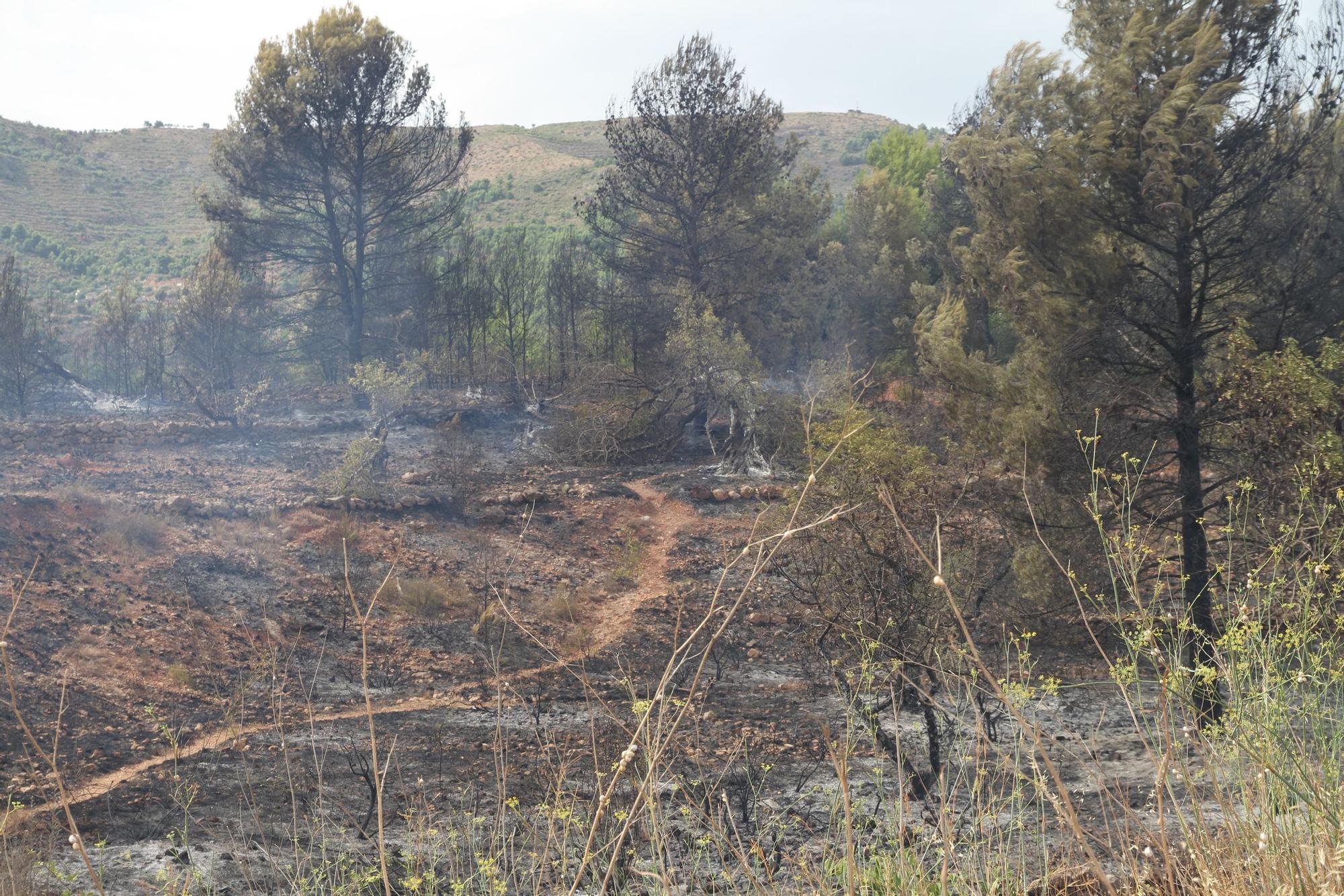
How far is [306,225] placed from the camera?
2712 cm

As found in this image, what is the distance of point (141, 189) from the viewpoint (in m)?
50.9

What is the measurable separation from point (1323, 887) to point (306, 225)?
2840 cm

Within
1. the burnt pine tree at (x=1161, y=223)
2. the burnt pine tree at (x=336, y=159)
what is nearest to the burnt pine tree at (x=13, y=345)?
the burnt pine tree at (x=336, y=159)

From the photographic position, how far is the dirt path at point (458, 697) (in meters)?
6.83

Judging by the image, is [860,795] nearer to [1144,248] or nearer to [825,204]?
[1144,248]

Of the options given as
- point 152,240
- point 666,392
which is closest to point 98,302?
point 152,240

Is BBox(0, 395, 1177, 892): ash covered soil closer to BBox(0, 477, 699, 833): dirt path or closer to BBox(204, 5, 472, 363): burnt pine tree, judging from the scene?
BBox(0, 477, 699, 833): dirt path

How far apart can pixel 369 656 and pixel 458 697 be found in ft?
5.07

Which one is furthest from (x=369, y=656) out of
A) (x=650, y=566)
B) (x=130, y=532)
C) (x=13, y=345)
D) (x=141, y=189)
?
(x=141, y=189)

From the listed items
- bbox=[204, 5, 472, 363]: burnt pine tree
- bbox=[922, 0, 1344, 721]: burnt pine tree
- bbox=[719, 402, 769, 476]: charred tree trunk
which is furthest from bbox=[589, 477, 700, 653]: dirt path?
bbox=[204, 5, 472, 363]: burnt pine tree

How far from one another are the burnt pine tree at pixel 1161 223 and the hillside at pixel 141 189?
28.6 meters

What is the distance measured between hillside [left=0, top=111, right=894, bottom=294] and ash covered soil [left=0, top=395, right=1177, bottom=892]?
2160cm

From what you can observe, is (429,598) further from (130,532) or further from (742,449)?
(742,449)

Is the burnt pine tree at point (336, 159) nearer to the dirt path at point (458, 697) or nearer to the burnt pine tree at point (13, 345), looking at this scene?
the burnt pine tree at point (13, 345)
